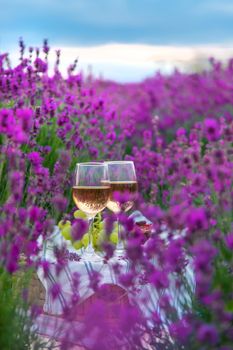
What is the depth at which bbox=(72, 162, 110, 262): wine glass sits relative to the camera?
10.3 ft

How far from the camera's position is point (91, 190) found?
3133mm

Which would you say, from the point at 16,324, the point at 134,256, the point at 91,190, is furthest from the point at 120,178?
the point at 134,256

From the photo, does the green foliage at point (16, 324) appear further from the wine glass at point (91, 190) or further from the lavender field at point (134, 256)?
the wine glass at point (91, 190)

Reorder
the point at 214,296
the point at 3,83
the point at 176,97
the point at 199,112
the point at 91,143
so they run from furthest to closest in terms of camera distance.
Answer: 1. the point at 176,97
2. the point at 199,112
3. the point at 91,143
4. the point at 3,83
5. the point at 214,296

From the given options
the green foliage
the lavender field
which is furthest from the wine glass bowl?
the green foliage

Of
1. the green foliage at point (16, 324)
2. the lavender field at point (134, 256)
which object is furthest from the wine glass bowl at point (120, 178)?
the green foliage at point (16, 324)

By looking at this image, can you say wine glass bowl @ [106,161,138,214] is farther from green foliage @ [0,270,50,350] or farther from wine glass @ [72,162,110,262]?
green foliage @ [0,270,50,350]

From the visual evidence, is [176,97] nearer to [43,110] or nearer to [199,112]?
[199,112]

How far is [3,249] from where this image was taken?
215 centimetres

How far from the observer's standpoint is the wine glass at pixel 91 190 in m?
3.13

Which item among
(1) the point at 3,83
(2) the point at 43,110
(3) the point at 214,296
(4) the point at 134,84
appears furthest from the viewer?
(4) the point at 134,84

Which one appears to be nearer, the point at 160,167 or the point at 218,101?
the point at 160,167

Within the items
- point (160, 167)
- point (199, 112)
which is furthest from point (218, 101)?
point (160, 167)

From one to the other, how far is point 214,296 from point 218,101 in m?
7.69
